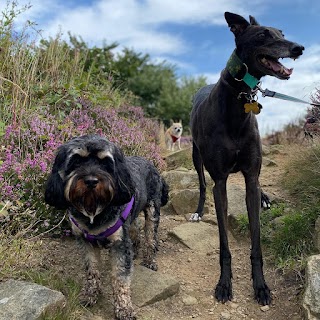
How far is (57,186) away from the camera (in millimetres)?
3730

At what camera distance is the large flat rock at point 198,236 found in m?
5.53

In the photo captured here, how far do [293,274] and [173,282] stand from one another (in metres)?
1.20

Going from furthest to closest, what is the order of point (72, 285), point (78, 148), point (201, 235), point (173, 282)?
point (201, 235) < point (173, 282) < point (72, 285) < point (78, 148)

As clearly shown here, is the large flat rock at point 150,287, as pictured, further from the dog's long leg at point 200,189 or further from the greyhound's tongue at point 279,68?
the greyhound's tongue at point 279,68

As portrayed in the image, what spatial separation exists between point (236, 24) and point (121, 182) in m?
1.92

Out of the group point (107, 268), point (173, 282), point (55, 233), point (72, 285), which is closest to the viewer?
point (72, 285)

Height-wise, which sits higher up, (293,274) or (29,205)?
(29,205)

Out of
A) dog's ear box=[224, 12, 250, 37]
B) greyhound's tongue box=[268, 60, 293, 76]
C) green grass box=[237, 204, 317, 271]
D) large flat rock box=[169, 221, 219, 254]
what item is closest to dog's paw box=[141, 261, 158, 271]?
large flat rock box=[169, 221, 219, 254]

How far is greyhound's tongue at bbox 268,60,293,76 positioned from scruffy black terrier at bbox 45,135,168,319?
1.56 meters

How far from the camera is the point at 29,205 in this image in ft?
16.0

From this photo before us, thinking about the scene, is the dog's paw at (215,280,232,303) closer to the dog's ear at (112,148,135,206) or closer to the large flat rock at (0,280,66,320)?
the dog's ear at (112,148,135,206)

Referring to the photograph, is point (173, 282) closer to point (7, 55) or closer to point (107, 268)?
point (107, 268)

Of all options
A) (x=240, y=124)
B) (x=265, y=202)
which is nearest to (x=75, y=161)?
(x=240, y=124)

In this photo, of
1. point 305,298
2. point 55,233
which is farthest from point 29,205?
point 305,298
